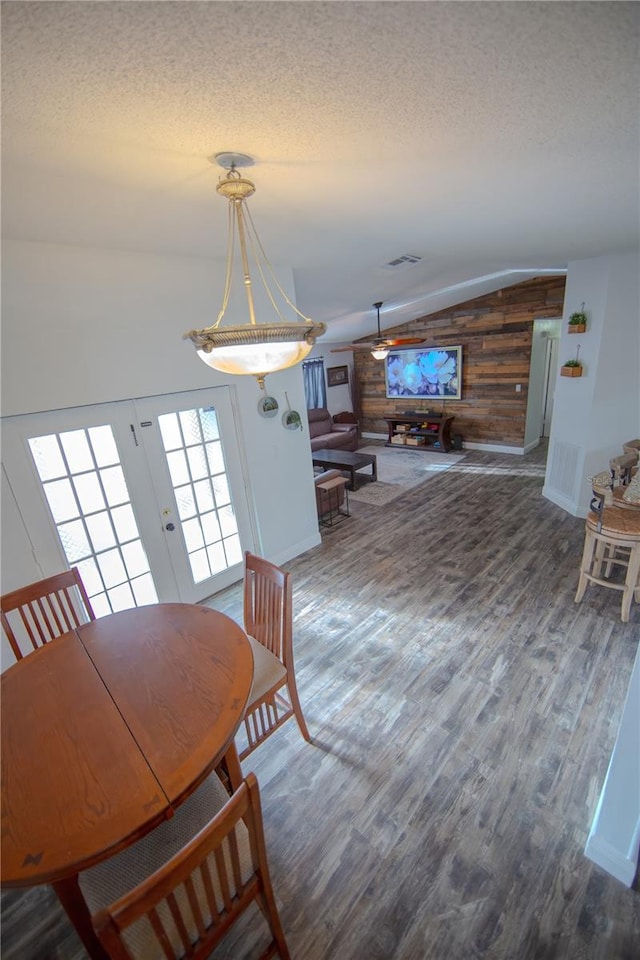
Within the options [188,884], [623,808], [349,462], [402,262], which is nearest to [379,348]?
[402,262]

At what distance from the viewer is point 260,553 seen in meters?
3.95

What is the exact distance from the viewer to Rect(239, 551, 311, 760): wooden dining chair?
195 cm

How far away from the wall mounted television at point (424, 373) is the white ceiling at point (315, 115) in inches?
195

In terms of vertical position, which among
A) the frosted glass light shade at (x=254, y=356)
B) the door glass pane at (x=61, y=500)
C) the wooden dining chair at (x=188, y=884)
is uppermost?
the frosted glass light shade at (x=254, y=356)

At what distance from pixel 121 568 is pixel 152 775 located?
2062 mm

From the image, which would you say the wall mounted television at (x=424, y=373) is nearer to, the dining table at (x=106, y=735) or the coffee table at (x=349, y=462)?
the coffee table at (x=349, y=462)

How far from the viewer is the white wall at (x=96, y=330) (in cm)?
231

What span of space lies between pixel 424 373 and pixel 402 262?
433cm

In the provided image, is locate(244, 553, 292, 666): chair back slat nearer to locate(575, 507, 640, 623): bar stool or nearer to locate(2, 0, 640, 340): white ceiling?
locate(2, 0, 640, 340): white ceiling

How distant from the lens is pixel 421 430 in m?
7.99

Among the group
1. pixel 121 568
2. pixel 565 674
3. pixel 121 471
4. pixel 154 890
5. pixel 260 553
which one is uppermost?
pixel 121 471

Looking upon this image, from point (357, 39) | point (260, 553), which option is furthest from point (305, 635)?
point (357, 39)

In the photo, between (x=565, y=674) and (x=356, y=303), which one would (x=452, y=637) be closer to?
(x=565, y=674)

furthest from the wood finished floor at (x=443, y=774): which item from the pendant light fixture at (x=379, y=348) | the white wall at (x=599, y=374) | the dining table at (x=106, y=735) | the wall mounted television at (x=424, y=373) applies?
the wall mounted television at (x=424, y=373)
